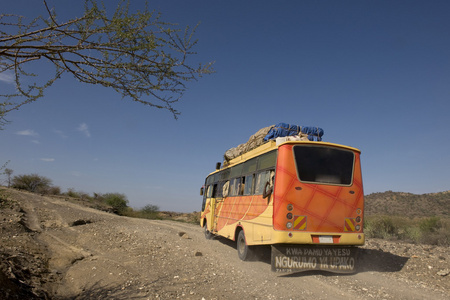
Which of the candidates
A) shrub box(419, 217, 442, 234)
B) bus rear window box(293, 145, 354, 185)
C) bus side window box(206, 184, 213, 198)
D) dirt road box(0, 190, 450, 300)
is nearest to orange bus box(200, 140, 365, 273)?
bus rear window box(293, 145, 354, 185)

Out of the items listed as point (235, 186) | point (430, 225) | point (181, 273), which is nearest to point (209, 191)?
point (235, 186)

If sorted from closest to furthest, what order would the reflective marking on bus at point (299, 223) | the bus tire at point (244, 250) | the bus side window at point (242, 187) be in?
the reflective marking on bus at point (299, 223), the bus tire at point (244, 250), the bus side window at point (242, 187)

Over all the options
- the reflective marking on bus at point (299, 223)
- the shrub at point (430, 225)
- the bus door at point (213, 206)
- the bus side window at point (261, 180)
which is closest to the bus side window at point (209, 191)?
the bus door at point (213, 206)

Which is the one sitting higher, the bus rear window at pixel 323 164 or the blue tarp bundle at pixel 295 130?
the blue tarp bundle at pixel 295 130

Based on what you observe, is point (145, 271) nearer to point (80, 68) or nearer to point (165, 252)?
point (165, 252)

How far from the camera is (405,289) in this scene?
6.19 metres

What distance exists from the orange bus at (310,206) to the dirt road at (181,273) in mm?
491

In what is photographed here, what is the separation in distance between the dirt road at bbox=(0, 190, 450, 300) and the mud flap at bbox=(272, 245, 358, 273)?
20 centimetres

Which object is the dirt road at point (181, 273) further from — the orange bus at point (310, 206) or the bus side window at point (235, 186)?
the bus side window at point (235, 186)

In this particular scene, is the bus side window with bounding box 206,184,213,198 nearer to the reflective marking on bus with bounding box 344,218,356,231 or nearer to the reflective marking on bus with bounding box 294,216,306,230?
the reflective marking on bus with bounding box 294,216,306,230

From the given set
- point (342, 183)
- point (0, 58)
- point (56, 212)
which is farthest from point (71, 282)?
point (56, 212)

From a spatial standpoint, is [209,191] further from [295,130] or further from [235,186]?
[295,130]

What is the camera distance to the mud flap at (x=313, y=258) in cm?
686

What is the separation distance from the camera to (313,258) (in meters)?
7.05
